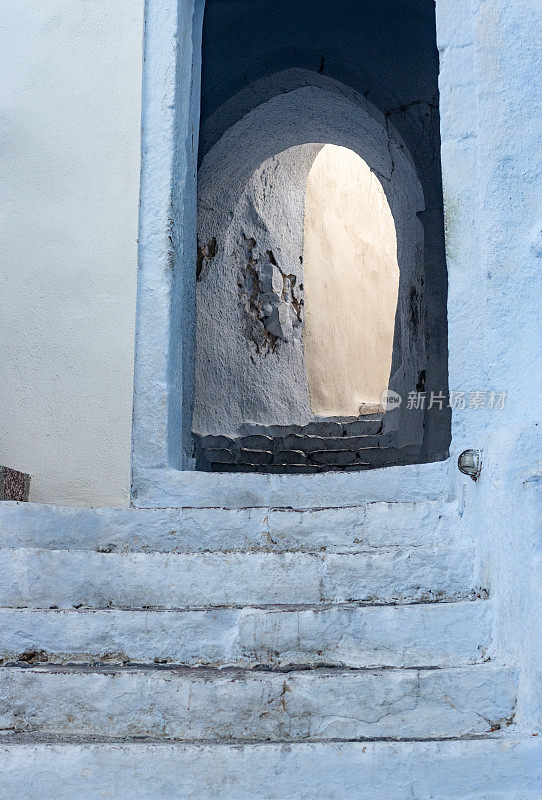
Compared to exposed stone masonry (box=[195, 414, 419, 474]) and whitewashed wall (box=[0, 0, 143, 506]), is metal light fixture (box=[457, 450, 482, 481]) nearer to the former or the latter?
whitewashed wall (box=[0, 0, 143, 506])

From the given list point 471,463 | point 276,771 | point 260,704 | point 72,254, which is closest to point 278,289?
point 72,254

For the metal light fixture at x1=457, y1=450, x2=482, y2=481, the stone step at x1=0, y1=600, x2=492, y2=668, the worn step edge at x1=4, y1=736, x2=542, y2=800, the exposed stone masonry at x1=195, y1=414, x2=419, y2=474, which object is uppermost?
the exposed stone masonry at x1=195, y1=414, x2=419, y2=474

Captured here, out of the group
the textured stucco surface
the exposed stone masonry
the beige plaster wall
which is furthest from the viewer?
the beige plaster wall

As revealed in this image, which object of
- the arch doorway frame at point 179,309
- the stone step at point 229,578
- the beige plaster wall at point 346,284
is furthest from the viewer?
the beige plaster wall at point 346,284

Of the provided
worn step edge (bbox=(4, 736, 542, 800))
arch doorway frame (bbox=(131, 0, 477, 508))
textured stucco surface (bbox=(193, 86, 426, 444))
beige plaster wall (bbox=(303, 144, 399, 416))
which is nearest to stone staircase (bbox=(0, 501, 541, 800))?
worn step edge (bbox=(4, 736, 542, 800))

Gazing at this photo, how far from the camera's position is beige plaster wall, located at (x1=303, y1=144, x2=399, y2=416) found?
674 cm

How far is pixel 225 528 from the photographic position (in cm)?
203

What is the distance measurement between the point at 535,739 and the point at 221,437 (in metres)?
3.50

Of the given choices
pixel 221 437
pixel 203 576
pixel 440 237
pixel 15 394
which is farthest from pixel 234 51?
pixel 203 576

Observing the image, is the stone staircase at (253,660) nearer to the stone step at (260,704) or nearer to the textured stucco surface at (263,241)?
the stone step at (260,704)

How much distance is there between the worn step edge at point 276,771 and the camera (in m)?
1.26

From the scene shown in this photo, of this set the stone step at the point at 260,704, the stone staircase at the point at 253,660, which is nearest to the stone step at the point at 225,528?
the stone staircase at the point at 253,660

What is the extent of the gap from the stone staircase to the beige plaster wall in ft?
14.3

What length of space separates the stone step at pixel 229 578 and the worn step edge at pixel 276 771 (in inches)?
17.5
